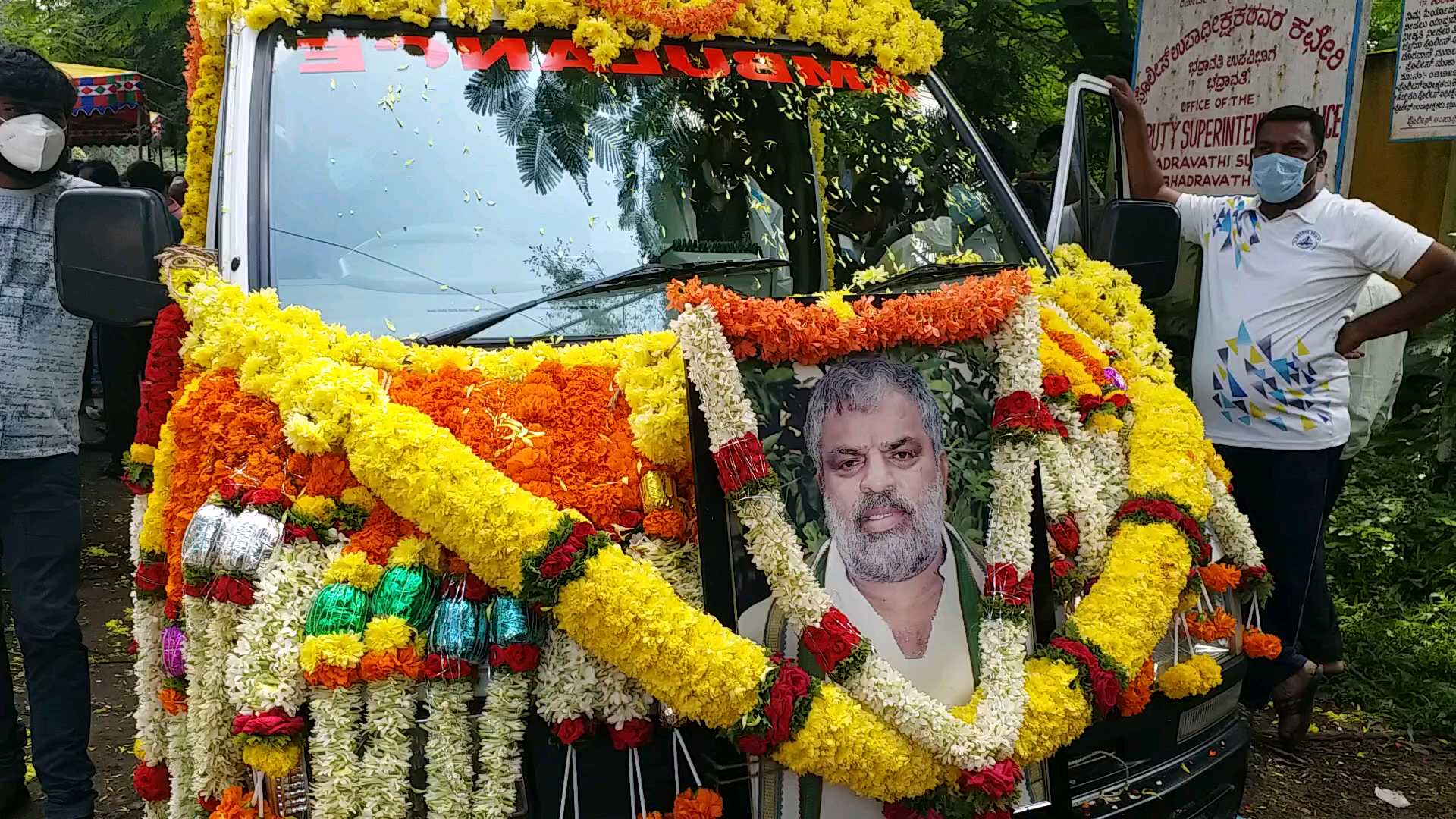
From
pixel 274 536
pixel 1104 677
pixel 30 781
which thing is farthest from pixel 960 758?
pixel 30 781

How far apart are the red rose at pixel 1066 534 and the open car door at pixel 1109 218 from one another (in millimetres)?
1225

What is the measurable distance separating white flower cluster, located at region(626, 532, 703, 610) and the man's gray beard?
28 cm

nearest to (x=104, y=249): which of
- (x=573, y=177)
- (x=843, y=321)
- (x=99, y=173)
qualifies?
(x=573, y=177)

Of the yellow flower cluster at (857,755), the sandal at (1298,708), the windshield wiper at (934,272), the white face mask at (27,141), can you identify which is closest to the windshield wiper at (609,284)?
the windshield wiper at (934,272)

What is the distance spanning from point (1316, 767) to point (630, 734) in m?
3.44

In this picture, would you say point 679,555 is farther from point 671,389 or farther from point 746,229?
point 746,229

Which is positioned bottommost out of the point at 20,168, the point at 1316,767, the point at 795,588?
the point at 1316,767

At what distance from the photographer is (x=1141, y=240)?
3.74m

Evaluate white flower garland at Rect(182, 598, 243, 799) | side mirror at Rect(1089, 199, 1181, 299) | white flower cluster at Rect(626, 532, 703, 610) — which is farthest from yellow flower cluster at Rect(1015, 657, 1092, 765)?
side mirror at Rect(1089, 199, 1181, 299)

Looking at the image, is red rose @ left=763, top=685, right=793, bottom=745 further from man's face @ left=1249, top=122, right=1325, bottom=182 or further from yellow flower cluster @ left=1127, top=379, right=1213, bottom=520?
man's face @ left=1249, top=122, right=1325, bottom=182

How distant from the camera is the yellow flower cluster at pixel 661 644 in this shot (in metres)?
2.16

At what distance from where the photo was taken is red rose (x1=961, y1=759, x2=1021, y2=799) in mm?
2246

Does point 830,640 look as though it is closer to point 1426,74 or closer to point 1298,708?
point 1298,708

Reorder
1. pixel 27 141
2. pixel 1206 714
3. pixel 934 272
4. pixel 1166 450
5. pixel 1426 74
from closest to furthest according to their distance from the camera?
pixel 1206 714, pixel 1166 450, pixel 934 272, pixel 27 141, pixel 1426 74
